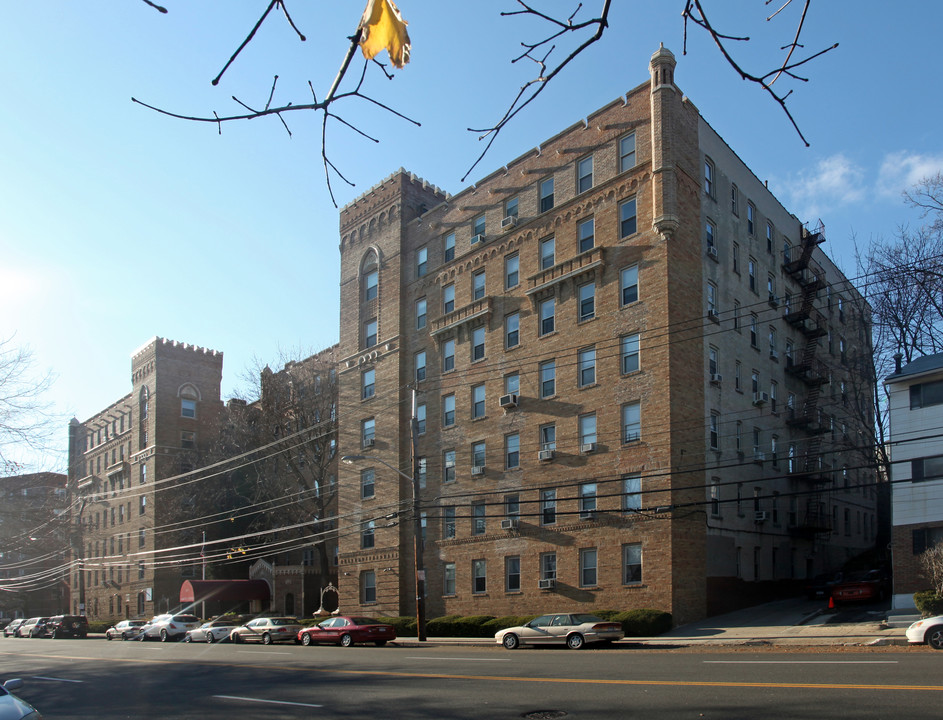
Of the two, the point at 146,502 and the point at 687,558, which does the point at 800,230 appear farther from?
the point at 146,502

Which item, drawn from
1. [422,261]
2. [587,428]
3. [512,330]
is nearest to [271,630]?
[587,428]

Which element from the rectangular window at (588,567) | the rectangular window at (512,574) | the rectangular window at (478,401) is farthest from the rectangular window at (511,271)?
the rectangular window at (588,567)

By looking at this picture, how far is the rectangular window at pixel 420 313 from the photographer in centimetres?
4350

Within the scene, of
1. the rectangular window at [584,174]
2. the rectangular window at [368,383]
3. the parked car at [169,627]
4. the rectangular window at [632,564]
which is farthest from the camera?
the parked car at [169,627]

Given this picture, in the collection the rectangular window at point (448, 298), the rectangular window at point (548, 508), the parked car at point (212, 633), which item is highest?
the rectangular window at point (448, 298)

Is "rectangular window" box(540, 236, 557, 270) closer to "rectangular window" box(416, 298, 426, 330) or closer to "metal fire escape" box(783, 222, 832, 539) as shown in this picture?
"rectangular window" box(416, 298, 426, 330)

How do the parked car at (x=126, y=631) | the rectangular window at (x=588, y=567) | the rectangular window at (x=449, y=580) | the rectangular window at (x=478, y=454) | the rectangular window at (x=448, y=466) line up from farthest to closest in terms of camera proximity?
the parked car at (x=126, y=631), the rectangular window at (x=448, y=466), the rectangular window at (x=449, y=580), the rectangular window at (x=478, y=454), the rectangular window at (x=588, y=567)

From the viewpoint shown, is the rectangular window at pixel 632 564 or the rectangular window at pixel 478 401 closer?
the rectangular window at pixel 632 564

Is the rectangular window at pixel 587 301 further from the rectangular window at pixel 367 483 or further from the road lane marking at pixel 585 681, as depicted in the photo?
the road lane marking at pixel 585 681

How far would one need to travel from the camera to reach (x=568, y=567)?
34.0m

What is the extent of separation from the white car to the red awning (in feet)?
148

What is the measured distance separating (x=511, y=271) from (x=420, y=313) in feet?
22.1

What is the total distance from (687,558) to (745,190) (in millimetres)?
18512

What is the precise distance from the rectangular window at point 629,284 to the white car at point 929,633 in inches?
677
